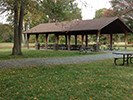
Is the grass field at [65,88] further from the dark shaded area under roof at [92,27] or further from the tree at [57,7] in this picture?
the dark shaded area under roof at [92,27]

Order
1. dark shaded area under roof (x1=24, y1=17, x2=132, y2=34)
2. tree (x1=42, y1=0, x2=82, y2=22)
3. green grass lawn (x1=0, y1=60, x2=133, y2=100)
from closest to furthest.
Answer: green grass lawn (x1=0, y1=60, x2=133, y2=100)
tree (x1=42, y1=0, x2=82, y2=22)
dark shaded area under roof (x1=24, y1=17, x2=132, y2=34)

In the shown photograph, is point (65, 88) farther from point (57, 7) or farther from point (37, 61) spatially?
point (37, 61)

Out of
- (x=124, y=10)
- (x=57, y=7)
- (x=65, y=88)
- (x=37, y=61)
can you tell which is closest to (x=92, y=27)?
(x=37, y=61)

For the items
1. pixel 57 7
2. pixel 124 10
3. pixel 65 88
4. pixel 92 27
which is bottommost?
pixel 65 88

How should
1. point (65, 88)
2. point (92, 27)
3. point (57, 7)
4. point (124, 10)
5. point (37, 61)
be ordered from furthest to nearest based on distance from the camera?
point (124, 10) < point (92, 27) < point (37, 61) < point (57, 7) < point (65, 88)

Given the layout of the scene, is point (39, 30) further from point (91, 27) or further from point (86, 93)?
point (86, 93)

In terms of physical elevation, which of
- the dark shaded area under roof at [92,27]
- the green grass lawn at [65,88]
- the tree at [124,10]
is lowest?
the green grass lawn at [65,88]

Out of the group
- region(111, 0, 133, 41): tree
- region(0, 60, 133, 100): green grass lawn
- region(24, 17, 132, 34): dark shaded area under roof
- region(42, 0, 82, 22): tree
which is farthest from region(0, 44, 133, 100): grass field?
region(111, 0, 133, 41): tree

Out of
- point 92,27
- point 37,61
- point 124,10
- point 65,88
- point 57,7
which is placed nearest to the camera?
point 65,88

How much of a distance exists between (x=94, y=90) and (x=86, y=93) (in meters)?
0.47

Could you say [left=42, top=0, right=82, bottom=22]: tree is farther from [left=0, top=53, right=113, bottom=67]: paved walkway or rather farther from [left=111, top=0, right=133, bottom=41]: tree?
[left=111, top=0, right=133, bottom=41]: tree

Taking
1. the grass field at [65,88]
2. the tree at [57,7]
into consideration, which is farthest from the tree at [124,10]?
the grass field at [65,88]

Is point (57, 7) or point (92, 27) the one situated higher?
point (57, 7)

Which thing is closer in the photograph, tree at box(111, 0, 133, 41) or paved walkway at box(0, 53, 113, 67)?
paved walkway at box(0, 53, 113, 67)
